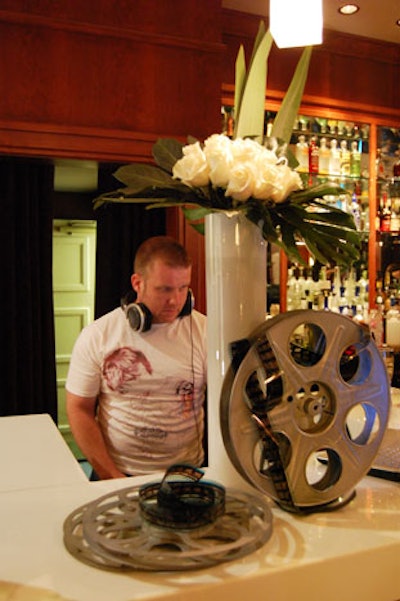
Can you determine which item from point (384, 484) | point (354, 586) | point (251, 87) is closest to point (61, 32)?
point (251, 87)

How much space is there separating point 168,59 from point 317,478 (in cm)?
251

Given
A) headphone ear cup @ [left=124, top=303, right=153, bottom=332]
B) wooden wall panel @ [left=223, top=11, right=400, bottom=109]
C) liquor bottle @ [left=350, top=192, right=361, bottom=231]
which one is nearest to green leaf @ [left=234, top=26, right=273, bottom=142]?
headphone ear cup @ [left=124, top=303, right=153, bottom=332]

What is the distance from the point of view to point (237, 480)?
1.04m

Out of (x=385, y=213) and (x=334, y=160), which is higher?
(x=334, y=160)

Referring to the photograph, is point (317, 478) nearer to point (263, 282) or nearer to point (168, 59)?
point (263, 282)

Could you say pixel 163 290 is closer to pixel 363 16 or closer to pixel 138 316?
pixel 138 316

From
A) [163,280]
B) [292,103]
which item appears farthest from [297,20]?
[163,280]

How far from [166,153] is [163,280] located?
113cm

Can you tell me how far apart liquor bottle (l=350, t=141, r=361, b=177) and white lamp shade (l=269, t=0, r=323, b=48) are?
2.81 meters

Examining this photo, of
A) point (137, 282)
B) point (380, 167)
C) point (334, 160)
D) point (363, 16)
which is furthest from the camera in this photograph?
point (380, 167)

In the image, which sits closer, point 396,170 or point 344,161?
point 344,161

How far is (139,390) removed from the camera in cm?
210

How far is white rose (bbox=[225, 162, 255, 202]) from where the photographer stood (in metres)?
0.93

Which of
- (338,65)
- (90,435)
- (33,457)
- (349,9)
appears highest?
(349,9)
